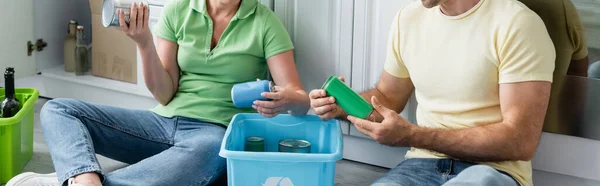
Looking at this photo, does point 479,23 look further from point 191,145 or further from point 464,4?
point 191,145

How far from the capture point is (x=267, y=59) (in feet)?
6.33

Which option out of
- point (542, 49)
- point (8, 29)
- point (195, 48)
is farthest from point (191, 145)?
point (8, 29)

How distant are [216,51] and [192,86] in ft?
0.40

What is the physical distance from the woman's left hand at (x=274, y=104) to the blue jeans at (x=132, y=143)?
16 cm

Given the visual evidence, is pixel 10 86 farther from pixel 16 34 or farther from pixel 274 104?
pixel 274 104

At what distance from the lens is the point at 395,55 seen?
1705 millimetres

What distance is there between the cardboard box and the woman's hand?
2.23 ft

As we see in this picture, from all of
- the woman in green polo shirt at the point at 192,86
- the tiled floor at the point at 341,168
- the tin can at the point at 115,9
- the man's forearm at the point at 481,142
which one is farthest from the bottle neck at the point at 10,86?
the man's forearm at the point at 481,142

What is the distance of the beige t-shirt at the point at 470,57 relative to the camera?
1.47m

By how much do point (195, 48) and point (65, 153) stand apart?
43 centimetres

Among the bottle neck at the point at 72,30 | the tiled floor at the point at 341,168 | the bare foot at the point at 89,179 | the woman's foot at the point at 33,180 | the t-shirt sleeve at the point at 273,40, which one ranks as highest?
the t-shirt sleeve at the point at 273,40

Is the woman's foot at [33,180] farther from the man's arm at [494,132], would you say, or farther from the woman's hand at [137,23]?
the man's arm at [494,132]

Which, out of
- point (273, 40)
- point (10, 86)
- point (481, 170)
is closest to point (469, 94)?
point (481, 170)

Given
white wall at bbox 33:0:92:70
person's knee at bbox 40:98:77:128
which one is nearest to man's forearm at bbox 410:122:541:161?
person's knee at bbox 40:98:77:128
